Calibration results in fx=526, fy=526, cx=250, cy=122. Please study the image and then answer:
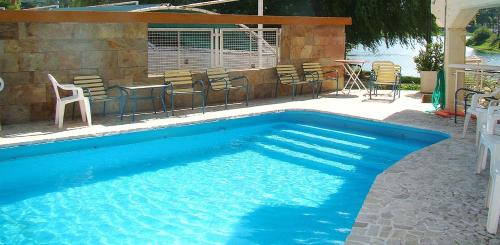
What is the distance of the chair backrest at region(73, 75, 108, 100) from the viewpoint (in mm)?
8938

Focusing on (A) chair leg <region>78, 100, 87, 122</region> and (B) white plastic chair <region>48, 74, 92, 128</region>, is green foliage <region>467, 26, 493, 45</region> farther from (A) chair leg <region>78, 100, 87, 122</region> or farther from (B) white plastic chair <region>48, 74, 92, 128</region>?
(B) white plastic chair <region>48, 74, 92, 128</region>

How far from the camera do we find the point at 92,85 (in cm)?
905

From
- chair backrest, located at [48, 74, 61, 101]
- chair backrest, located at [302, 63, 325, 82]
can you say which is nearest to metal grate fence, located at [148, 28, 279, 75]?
chair backrest, located at [302, 63, 325, 82]

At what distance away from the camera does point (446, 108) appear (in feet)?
32.7

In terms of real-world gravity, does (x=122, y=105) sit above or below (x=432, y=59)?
below

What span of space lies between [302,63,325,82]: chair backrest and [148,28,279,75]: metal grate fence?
0.74m

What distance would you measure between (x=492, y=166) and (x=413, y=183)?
1215 mm

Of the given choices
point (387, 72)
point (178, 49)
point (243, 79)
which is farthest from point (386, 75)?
point (178, 49)

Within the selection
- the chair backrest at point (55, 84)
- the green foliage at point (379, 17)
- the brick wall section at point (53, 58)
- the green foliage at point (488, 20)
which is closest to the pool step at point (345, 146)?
the brick wall section at point (53, 58)

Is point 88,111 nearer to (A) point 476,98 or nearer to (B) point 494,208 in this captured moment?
(A) point 476,98

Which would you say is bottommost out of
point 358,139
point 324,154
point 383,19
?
point 324,154

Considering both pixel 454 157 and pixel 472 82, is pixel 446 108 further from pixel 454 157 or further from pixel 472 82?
pixel 454 157

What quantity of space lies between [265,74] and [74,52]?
4.42 meters

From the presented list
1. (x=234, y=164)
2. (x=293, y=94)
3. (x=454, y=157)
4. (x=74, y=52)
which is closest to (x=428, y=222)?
(x=454, y=157)
